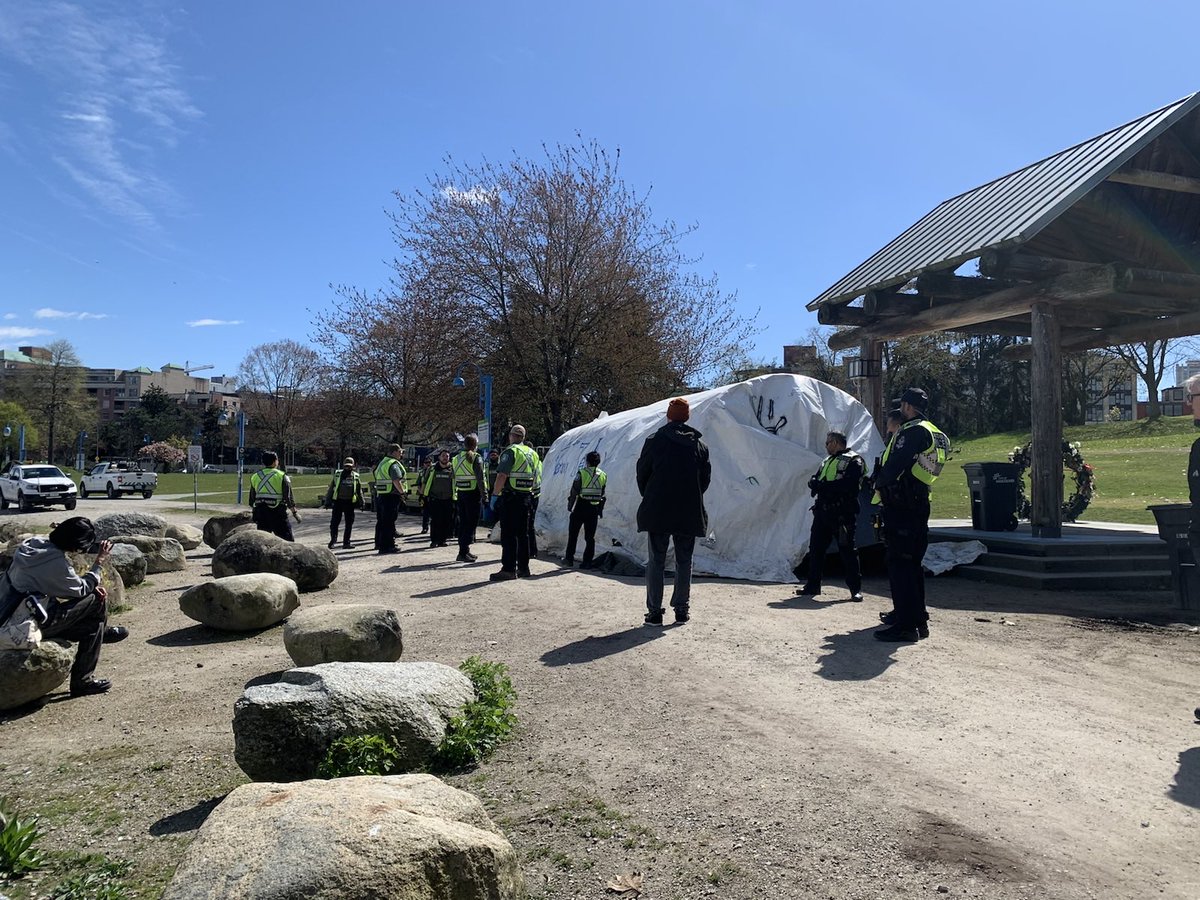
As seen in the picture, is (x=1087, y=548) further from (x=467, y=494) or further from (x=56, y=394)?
(x=56, y=394)

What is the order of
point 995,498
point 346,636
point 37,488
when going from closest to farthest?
point 346,636
point 995,498
point 37,488

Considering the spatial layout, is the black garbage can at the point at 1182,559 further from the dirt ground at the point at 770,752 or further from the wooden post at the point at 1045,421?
the wooden post at the point at 1045,421

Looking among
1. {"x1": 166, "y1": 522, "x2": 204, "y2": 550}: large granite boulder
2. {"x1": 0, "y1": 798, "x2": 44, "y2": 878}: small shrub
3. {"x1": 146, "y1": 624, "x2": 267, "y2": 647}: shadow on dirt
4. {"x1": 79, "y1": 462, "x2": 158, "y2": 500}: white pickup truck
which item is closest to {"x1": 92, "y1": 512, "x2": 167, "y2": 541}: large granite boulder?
{"x1": 166, "y1": 522, "x2": 204, "y2": 550}: large granite boulder

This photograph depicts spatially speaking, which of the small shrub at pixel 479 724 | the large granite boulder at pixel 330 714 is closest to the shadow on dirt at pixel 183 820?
the large granite boulder at pixel 330 714

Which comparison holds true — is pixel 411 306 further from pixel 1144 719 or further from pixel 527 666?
pixel 1144 719

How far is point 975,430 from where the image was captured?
180ft

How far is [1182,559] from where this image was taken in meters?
8.18

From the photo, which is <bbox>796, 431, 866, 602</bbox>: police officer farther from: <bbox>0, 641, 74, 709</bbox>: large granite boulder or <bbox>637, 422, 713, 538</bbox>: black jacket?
<bbox>0, 641, 74, 709</bbox>: large granite boulder

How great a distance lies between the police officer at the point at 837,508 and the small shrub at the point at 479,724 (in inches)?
188

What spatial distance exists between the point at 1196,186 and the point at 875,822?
11599 mm

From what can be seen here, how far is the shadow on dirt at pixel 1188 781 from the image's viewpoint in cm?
378

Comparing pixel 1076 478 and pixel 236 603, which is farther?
pixel 1076 478

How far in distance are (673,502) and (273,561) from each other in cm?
593

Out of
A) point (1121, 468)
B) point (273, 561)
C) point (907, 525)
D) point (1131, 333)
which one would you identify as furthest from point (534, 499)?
point (1121, 468)
